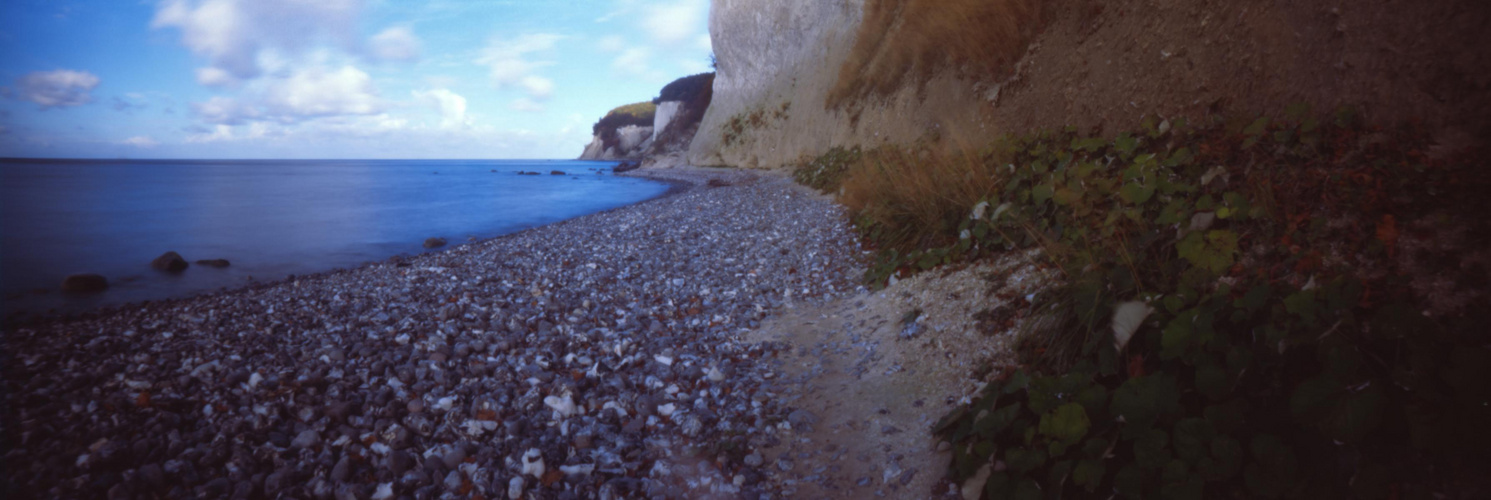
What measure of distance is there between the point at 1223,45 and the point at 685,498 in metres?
5.78

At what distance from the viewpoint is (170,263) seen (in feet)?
36.2

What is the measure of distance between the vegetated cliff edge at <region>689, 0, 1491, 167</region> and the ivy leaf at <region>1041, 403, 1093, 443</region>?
9.34ft

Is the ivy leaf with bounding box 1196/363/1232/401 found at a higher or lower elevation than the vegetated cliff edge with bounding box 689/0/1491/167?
lower

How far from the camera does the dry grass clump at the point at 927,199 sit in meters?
6.05

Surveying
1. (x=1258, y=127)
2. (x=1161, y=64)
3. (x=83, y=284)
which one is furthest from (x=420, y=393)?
(x=83, y=284)

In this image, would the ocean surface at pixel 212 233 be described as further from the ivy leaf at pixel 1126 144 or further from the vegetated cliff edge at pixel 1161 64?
the ivy leaf at pixel 1126 144

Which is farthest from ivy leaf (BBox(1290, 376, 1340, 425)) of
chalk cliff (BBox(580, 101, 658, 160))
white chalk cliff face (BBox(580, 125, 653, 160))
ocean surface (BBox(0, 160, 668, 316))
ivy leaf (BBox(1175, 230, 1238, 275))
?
chalk cliff (BBox(580, 101, 658, 160))

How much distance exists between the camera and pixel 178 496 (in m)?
2.87

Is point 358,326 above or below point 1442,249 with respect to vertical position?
below

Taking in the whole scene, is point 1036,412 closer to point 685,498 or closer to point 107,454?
point 685,498

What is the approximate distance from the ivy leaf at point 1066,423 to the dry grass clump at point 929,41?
24.6 ft

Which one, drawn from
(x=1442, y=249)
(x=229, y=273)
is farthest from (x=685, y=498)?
(x=229, y=273)

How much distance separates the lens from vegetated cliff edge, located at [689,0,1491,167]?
3326 mm

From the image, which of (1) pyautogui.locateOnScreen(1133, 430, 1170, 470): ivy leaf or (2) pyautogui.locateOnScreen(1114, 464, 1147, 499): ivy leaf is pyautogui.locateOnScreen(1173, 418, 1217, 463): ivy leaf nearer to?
(1) pyautogui.locateOnScreen(1133, 430, 1170, 470): ivy leaf
